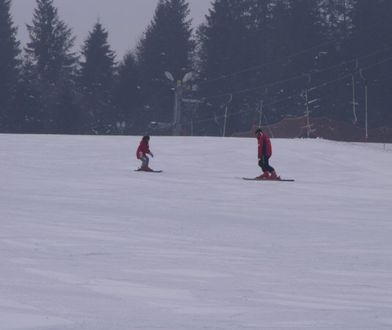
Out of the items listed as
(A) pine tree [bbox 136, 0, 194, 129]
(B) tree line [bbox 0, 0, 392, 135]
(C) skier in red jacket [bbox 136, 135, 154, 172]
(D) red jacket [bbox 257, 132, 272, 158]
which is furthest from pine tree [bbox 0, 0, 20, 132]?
(D) red jacket [bbox 257, 132, 272, 158]

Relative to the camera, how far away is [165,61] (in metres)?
79.8

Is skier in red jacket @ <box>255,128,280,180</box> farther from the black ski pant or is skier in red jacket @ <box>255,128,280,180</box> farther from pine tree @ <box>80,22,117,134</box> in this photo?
pine tree @ <box>80,22,117,134</box>

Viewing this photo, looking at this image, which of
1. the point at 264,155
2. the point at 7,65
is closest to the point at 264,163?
the point at 264,155

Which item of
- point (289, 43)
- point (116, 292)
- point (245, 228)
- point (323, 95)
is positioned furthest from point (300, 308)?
point (289, 43)

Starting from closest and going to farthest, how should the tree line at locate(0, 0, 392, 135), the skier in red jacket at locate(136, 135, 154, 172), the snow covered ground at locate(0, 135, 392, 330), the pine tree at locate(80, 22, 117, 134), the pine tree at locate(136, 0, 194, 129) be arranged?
the snow covered ground at locate(0, 135, 392, 330)
the skier in red jacket at locate(136, 135, 154, 172)
the tree line at locate(0, 0, 392, 135)
the pine tree at locate(80, 22, 117, 134)
the pine tree at locate(136, 0, 194, 129)

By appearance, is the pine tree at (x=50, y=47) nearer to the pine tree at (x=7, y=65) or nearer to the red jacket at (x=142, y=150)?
the pine tree at (x=7, y=65)

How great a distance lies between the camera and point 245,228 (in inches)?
575

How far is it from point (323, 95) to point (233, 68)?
7.87 meters

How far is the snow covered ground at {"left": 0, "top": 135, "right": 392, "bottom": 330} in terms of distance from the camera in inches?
293

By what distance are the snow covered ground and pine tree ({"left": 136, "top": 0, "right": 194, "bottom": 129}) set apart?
2016 inches

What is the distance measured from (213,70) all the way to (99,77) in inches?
342

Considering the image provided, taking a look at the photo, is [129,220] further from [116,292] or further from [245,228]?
[116,292]

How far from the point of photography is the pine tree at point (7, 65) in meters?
70.8

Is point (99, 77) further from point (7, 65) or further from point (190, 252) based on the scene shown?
point (190, 252)
